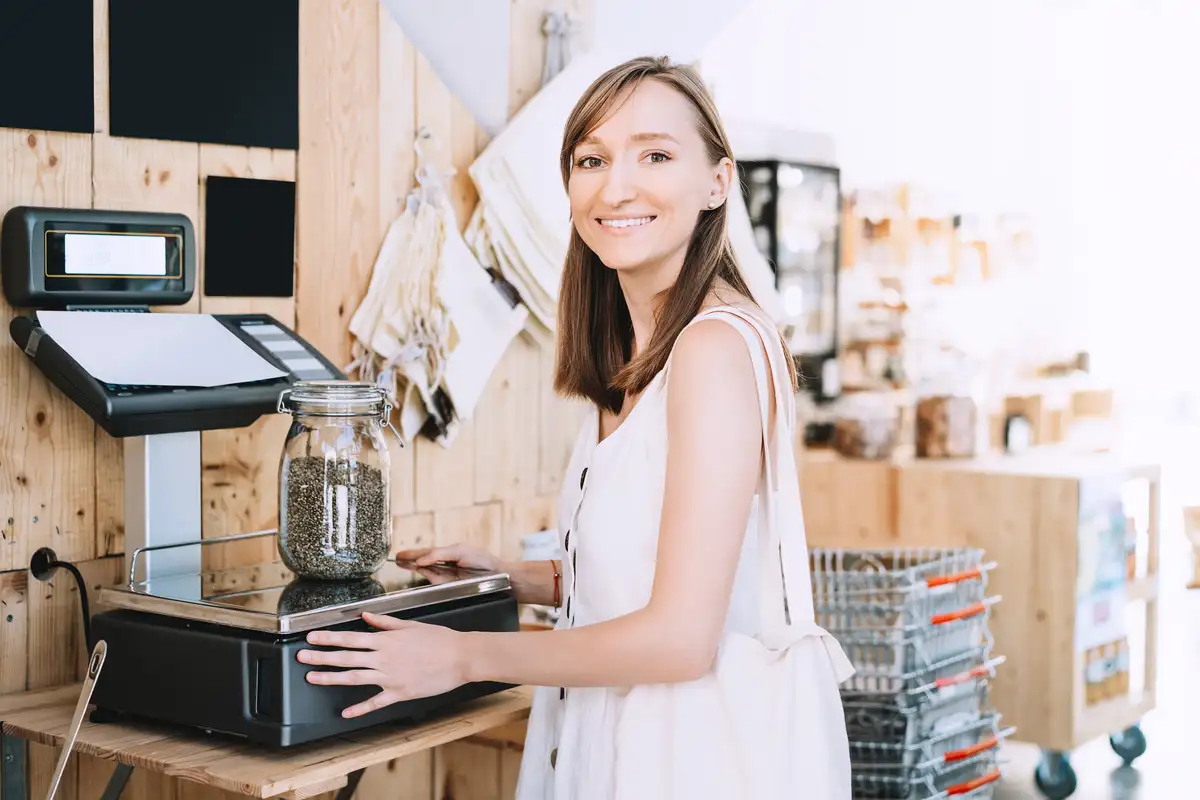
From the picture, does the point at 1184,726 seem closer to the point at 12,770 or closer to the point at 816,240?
the point at 816,240

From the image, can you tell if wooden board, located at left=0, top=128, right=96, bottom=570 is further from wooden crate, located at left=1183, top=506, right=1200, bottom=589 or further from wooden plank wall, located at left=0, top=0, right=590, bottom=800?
wooden crate, located at left=1183, top=506, right=1200, bottom=589

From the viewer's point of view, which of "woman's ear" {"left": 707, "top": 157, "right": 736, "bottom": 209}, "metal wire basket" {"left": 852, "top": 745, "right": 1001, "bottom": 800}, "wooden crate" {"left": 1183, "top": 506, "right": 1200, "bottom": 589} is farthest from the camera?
"wooden crate" {"left": 1183, "top": 506, "right": 1200, "bottom": 589}

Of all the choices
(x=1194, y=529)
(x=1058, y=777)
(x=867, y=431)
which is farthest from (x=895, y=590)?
(x=1194, y=529)

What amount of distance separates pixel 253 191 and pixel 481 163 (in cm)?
55

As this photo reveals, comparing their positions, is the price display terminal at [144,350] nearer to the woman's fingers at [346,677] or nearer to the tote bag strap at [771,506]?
the woman's fingers at [346,677]

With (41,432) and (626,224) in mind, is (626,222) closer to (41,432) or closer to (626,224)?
(626,224)

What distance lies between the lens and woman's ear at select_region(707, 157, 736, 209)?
1.75 m

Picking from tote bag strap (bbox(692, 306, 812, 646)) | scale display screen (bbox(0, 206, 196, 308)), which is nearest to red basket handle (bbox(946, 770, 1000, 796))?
tote bag strap (bbox(692, 306, 812, 646))

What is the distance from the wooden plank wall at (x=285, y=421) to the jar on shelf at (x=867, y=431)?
163cm

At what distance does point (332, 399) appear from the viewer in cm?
179

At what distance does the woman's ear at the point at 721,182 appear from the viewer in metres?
1.75

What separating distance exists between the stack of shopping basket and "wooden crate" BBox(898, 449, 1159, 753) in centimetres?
51

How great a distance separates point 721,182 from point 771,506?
439 mm

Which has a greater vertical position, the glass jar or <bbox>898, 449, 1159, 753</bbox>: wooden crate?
the glass jar
